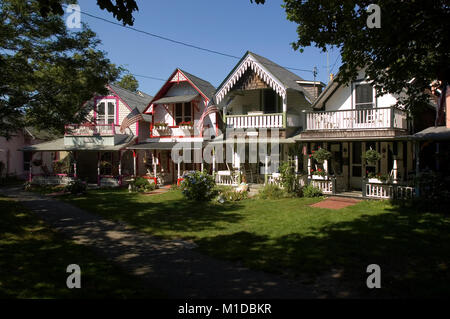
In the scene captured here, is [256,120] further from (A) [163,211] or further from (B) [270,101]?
(A) [163,211]

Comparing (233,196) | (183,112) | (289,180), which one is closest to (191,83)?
(183,112)

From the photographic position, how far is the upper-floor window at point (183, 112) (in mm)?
22469

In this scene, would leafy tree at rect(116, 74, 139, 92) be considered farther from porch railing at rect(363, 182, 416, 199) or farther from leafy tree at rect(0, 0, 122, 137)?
porch railing at rect(363, 182, 416, 199)

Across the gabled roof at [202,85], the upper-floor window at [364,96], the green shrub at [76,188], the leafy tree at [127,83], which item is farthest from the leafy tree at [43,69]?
the leafy tree at [127,83]

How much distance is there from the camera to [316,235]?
8.53m

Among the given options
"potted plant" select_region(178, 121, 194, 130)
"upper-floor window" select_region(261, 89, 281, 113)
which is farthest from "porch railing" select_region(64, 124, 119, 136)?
"upper-floor window" select_region(261, 89, 281, 113)

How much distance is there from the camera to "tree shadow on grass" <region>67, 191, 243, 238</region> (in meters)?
10.4

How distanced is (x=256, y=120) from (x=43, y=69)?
38.4ft

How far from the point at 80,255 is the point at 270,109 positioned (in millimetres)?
15421

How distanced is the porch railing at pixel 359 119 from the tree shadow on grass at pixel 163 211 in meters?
6.30

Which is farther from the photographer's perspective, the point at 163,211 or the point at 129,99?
the point at 129,99

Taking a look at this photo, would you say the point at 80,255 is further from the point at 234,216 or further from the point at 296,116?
the point at 296,116

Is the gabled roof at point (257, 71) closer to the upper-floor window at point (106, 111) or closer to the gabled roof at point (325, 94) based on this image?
the gabled roof at point (325, 94)
